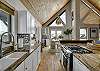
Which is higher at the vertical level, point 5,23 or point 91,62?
point 5,23

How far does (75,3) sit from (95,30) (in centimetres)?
976

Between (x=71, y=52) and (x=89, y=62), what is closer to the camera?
(x=89, y=62)

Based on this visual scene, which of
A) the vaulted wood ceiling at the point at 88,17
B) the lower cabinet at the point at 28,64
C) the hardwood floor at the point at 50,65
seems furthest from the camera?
the vaulted wood ceiling at the point at 88,17

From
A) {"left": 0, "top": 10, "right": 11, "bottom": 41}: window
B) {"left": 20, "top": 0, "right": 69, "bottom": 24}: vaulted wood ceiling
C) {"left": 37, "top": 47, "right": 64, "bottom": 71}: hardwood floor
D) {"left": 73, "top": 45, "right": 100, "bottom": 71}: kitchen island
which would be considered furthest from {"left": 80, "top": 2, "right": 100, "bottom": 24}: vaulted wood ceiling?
{"left": 73, "top": 45, "right": 100, "bottom": 71}: kitchen island

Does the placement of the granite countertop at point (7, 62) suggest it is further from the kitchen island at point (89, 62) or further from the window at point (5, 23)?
the window at point (5, 23)

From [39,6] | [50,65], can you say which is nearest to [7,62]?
[39,6]

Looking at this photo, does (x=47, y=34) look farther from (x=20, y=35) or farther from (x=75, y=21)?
(x=20, y=35)

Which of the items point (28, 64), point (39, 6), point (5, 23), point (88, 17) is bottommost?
point (28, 64)

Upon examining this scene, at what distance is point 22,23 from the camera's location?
449cm

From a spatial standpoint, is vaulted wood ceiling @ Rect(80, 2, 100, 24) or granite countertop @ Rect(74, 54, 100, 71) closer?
granite countertop @ Rect(74, 54, 100, 71)

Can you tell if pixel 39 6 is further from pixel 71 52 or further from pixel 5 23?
pixel 71 52

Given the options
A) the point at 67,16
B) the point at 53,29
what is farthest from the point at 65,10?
the point at 53,29

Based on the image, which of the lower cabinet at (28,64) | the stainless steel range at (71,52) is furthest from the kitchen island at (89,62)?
the lower cabinet at (28,64)

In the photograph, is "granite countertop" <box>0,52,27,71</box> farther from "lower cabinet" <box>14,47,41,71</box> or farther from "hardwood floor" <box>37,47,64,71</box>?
"hardwood floor" <box>37,47,64,71</box>
